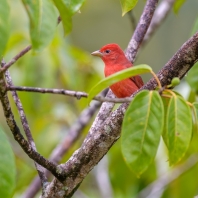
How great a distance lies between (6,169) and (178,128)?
21.6 inches

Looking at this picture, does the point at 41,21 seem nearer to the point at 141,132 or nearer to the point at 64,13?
the point at 64,13

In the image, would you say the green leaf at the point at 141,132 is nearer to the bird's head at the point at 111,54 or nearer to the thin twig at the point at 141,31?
the thin twig at the point at 141,31

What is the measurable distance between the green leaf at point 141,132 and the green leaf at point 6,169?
34 centimetres

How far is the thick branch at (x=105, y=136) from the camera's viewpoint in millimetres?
1958

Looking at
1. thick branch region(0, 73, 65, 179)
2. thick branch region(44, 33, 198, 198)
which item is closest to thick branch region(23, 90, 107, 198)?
thick branch region(44, 33, 198, 198)

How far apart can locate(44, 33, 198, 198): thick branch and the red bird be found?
1.23 metres

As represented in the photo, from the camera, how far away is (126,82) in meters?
3.79

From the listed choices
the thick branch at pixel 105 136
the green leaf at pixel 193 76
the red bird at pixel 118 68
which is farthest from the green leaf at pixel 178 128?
the red bird at pixel 118 68

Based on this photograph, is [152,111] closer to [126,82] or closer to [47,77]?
[126,82]

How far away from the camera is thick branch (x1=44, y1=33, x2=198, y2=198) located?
196 centimetres

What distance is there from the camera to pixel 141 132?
1.59 m

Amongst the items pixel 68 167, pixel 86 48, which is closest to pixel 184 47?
pixel 68 167

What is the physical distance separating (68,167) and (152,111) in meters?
0.74

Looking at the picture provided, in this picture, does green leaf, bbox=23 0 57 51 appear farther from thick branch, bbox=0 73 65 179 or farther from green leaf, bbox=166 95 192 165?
green leaf, bbox=166 95 192 165
